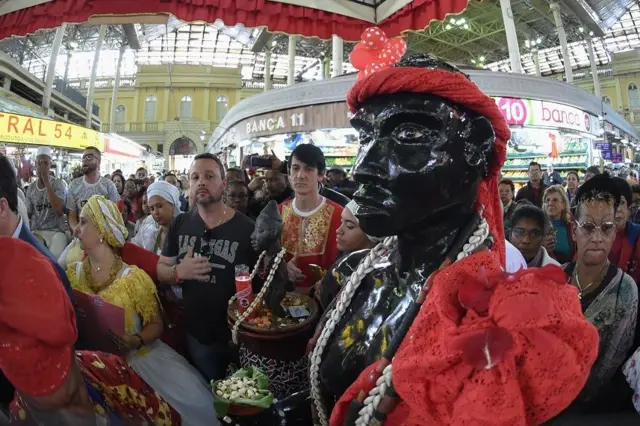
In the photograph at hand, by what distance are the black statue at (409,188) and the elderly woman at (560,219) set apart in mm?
2879

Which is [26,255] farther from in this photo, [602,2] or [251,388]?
[602,2]

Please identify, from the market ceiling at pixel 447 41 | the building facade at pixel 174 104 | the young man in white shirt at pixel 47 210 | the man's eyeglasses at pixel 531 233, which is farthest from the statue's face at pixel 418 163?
the building facade at pixel 174 104

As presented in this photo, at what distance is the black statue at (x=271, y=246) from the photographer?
1587 millimetres

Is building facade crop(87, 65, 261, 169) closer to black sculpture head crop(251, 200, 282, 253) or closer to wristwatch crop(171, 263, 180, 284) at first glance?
wristwatch crop(171, 263, 180, 284)

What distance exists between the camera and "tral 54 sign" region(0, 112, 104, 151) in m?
6.91

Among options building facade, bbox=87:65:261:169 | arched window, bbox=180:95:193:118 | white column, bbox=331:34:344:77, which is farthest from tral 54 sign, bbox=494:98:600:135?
arched window, bbox=180:95:193:118

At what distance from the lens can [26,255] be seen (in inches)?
32.6

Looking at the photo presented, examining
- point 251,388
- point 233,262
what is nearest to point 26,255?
point 251,388

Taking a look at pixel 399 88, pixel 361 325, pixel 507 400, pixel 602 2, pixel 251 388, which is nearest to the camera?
pixel 507 400

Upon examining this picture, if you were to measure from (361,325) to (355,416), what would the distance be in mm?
247

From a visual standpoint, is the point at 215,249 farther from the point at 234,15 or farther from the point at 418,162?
the point at 418,162

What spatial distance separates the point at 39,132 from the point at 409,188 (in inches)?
343

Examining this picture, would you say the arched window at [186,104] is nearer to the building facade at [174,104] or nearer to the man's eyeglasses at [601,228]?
the building facade at [174,104]

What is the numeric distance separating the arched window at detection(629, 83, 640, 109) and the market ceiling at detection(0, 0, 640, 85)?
254 centimetres
